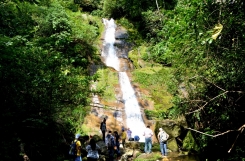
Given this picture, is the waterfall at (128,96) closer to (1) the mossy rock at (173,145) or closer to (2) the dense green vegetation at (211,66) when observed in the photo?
(1) the mossy rock at (173,145)

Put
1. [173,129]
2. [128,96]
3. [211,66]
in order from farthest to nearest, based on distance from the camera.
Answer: [128,96]
[173,129]
[211,66]

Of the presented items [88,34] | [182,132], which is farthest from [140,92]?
[182,132]

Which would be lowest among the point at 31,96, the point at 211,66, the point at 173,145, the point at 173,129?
the point at 173,145

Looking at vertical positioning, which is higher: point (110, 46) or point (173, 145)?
point (110, 46)

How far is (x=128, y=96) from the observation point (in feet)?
70.8

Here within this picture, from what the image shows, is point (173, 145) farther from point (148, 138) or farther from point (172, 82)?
point (172, 82)

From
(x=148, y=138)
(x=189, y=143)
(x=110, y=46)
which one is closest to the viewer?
(x=148, y=138)

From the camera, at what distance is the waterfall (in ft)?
62.4

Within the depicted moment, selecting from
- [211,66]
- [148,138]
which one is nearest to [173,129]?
[148,138]

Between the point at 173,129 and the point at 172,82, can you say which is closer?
the point at 172,82

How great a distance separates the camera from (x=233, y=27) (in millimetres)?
6359

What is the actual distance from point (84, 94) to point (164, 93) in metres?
12.7

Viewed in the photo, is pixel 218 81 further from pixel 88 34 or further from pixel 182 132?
pixel 88 34

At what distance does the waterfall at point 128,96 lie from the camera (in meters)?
19.0
